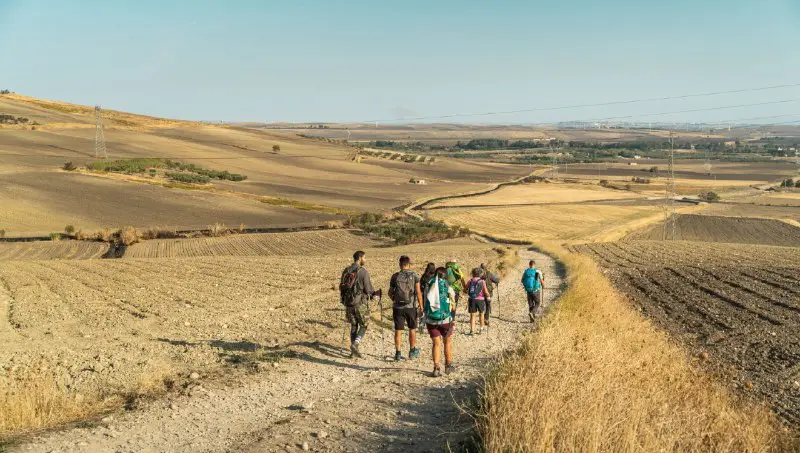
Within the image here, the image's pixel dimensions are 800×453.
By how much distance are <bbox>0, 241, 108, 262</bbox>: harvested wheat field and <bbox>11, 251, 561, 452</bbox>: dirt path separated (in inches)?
1280

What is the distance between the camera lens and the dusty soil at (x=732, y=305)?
46.9 ft

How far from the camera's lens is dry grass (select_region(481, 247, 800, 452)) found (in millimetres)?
6617

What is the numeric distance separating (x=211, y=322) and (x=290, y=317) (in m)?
1.74

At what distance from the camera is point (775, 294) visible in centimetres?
2503

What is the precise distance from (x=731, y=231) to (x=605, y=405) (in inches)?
2525

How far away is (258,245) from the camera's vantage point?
1845 inches

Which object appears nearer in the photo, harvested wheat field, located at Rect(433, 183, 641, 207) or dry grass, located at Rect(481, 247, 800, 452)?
dry grass, located at Rect(481, 247, 800, 452)

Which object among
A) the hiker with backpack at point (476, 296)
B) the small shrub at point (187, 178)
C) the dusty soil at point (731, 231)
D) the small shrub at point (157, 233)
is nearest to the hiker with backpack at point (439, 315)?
the hiker with backpack at point (476, 296)

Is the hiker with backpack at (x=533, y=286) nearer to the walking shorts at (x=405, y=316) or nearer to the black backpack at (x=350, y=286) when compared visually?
the walking shorts at (x=405, y=316)

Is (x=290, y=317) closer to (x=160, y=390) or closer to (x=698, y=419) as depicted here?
(x=160, y=390)

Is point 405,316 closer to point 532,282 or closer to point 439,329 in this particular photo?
point 439,329

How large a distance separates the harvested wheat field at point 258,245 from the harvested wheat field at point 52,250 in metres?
2.05

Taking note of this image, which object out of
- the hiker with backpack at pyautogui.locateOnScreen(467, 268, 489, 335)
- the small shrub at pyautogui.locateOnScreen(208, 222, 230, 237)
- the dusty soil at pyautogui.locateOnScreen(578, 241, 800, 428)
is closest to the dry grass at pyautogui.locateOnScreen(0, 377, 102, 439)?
the hiker with backpack at pyautogui.locateOnScreen(467, 268, 489, 335)

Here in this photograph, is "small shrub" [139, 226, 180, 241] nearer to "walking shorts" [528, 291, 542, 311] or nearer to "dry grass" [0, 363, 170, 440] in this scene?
"walking shorts" [528, 291, 542, 311]
